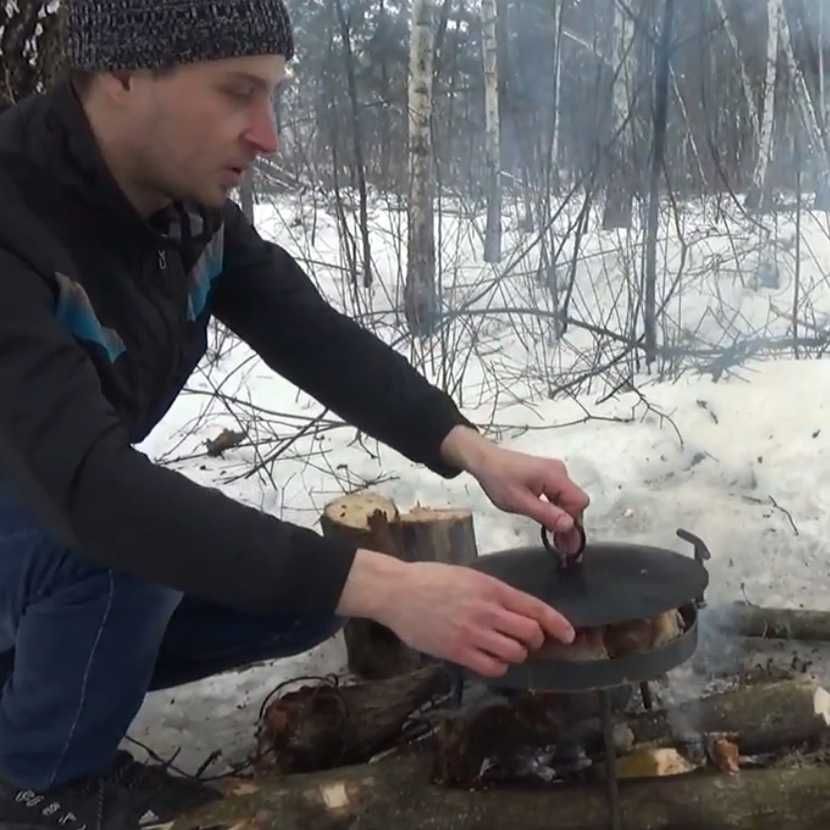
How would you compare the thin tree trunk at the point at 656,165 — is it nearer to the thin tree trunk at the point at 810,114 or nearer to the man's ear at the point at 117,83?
the thin tree trunk at the point at 810,114

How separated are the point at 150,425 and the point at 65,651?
501 mm

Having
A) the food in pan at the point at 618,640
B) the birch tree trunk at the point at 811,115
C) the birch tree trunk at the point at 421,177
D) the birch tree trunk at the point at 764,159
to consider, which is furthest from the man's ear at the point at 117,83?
the birch tree trunk at the point at 764,159

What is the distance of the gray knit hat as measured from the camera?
5.37 feet

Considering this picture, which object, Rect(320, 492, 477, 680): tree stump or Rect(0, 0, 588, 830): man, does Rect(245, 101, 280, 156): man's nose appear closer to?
Rect(0, 0, 588, 830): man

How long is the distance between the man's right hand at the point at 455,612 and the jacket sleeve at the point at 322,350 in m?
0.68

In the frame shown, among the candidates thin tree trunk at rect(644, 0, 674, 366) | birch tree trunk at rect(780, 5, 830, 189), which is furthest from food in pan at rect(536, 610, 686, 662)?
birch tree trunk at rect(780, 5, 830, 189)

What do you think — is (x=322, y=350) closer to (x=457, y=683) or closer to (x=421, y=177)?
(x=457, y=683)

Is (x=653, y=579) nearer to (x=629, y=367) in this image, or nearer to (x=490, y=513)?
(x=490, y=513)

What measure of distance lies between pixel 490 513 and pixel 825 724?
1.51 meters

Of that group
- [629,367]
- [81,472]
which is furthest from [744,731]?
[629,367]

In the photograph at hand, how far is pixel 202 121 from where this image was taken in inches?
66.0

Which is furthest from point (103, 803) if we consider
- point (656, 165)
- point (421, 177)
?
point (421, 177)

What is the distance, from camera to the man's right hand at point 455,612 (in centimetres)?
141

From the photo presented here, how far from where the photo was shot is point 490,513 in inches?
134
